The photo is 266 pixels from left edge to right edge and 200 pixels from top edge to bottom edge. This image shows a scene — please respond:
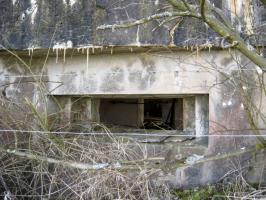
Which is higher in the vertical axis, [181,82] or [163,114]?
[181,82]

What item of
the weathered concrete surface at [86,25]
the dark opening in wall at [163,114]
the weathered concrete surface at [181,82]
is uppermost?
the weathered concrete surface at [86,25]

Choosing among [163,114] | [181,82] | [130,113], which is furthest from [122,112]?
[181,82]

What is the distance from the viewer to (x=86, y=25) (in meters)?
3.93

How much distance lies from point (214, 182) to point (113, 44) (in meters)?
1.35

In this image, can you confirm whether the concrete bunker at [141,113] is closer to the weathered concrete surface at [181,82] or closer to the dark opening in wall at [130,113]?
the dark opening in wall at [130,113]

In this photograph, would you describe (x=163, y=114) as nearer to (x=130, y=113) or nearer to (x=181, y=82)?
(x=130, y=113)

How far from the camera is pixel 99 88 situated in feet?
13.5

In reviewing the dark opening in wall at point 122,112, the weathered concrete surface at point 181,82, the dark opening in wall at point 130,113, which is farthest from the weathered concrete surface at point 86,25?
the dark opening in wall at point 122,112

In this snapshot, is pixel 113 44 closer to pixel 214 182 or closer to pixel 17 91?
pixel 17 91

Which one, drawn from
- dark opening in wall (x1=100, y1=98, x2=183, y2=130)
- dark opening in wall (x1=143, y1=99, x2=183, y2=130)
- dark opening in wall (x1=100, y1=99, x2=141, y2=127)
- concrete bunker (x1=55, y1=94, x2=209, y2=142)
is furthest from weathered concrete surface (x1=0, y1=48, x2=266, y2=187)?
dark opening in wall (x1=100, y1=99, x2=141, y2=127)

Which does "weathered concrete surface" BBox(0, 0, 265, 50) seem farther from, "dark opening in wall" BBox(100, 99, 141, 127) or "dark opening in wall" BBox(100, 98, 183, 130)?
"dark opening in wall" BBox(100, 99, 141, 127)

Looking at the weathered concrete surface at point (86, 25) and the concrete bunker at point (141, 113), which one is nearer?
the weathered concrete surface at point (86, 25)

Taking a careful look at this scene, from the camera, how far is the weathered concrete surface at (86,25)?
12.4 ft

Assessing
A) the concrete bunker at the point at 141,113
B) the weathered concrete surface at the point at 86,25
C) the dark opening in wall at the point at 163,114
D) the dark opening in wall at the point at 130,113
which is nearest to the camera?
the weathered concrete surface at the point at 86,25
